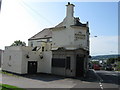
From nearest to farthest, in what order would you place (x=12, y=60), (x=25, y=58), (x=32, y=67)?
(x=25, y=58)
(x=32, y=67)
(x=12, y=60)

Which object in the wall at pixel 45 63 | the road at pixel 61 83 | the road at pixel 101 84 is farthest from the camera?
the wall at pixel 45 63

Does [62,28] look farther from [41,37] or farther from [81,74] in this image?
[41,37]

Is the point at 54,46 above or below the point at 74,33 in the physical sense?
below

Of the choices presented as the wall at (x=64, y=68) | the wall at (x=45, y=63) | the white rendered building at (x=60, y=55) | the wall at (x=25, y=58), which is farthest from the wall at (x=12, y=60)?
the wall at (x=64, y=68)

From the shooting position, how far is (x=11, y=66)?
28.0 m

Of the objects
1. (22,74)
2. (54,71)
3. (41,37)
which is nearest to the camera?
(22,74)

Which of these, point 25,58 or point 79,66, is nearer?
point 79,66

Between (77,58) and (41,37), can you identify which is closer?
(77,58)

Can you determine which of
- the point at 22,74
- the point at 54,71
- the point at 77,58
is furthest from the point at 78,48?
the point at 22,74

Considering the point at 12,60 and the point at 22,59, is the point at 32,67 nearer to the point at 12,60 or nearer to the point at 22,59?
the point at 22,59

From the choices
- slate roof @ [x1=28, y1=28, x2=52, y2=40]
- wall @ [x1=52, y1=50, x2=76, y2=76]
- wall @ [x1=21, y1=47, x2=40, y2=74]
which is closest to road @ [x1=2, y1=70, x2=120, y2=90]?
wall @ [x1=52, y1=50, x2=76, y2=76]

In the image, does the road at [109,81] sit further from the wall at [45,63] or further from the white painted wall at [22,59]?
the white painted wall at [22,59]

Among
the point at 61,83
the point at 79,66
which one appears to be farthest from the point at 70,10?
the point at 61,83

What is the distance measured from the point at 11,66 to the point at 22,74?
3.27 m
